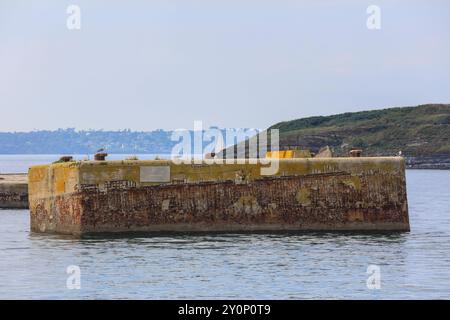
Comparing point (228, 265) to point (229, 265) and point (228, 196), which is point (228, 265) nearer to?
point (229, 265)

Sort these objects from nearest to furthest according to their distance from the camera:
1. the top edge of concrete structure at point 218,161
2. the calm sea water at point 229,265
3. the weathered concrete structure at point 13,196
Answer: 1. the calm sea water at point 229,265
2. the top edge of concrete structure at point 218,161
3. the weathered concrete structure at point 13,196

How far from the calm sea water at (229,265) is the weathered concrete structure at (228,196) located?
438mm

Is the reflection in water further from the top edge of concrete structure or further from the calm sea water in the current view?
the top edge of concrete structure

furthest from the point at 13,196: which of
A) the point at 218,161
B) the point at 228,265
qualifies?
the point at 228,265

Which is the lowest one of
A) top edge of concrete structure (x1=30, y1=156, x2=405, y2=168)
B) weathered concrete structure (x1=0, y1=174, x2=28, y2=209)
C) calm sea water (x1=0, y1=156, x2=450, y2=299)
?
calm sea water (x1=0, y1=156, x2=450, y2=299)

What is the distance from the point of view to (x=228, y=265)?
96.3 feet

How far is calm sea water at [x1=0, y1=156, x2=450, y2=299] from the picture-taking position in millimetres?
25562

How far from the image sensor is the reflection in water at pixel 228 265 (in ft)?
84.1

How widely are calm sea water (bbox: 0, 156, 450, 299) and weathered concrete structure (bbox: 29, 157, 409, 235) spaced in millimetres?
438

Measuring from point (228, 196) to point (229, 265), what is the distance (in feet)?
18.4

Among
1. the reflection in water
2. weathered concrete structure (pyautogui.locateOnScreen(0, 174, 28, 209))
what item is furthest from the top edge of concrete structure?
weathered concrete structure (pyautogui.locateOnScreen(0, 174, 28, 209))

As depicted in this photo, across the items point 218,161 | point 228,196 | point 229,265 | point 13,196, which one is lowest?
point 229,265

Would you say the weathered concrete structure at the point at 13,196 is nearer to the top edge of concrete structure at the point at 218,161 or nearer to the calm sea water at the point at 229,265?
the calm sea water at the point at 229,265

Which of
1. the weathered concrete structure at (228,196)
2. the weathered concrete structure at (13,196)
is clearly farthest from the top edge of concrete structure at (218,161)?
the weathered concrete structure at (13,196)
